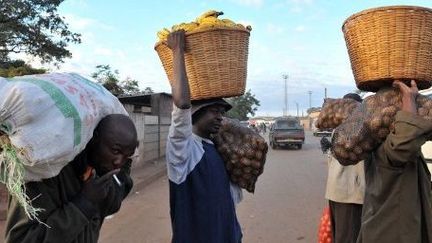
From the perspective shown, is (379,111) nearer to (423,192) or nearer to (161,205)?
(423,192)

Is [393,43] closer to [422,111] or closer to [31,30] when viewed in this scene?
[422,111]

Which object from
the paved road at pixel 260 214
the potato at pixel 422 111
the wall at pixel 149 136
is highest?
the potato at pixel 422 111

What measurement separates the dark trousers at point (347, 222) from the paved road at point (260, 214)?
2465mm

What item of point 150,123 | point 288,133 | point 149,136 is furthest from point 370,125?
point 288,133

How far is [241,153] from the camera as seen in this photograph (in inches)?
115

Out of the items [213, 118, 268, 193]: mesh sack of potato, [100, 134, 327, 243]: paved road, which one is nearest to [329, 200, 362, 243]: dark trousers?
[213, 118, 268, 193]: mesh sack of potato

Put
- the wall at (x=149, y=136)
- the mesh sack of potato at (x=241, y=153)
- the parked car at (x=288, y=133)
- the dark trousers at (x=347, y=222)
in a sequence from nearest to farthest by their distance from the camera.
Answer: the mesh sack of potato at (x=241, y=153), the dark trousers at (x=347, y=222), the wall at (x=149, y=136), the parked car at (x=288, y=133)

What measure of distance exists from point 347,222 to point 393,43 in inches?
78.8

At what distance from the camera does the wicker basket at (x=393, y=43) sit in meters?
2.54

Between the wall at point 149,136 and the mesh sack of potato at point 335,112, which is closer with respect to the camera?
the mesh sack of potato at point 335,112

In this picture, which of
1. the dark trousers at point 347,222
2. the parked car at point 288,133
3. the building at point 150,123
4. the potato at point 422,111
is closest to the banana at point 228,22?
the potato at point 422,111

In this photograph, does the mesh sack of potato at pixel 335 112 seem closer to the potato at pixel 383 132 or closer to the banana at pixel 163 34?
the potato at pixel 383 132

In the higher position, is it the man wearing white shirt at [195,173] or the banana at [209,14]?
the banana at [209,14]

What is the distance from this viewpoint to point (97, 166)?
5.95 ft
